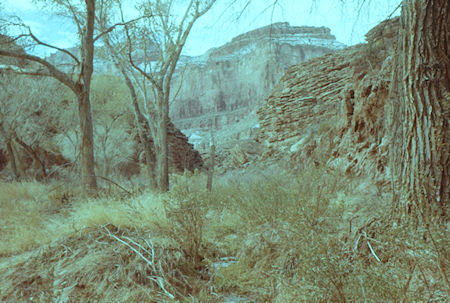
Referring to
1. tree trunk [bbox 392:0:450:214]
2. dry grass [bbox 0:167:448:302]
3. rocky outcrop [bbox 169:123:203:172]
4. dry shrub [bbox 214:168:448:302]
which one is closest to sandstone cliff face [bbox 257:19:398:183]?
tree trunk [bbox 392:0:450:214]

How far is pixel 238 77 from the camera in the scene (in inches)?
2404

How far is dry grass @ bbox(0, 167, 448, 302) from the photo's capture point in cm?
176

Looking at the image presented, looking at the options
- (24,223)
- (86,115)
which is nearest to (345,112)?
(86,115)

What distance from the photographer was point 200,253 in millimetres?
3498

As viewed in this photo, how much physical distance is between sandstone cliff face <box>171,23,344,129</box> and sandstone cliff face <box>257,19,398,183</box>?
32296 mm

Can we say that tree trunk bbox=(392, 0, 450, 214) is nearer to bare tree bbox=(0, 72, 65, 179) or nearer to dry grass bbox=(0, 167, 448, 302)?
dry grass bbox=(0, 167, 448, 302)

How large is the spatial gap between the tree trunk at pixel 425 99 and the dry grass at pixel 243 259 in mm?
416

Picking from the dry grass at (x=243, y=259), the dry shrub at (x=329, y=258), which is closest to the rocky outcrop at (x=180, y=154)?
the dry grass at (x=243, y=259)

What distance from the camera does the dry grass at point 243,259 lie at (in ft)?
5.78

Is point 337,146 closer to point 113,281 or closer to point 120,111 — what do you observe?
point 113,281

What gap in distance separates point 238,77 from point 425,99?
60399 mm

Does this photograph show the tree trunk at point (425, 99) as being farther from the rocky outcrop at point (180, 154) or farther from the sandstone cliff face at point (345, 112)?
the rocky outcrop at point (180, 154)

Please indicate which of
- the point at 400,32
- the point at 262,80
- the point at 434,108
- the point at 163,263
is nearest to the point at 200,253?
A: the point at 163,263

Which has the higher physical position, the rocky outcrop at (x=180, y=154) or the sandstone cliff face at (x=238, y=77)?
the sandstone cliff face at (x=238, y=77)
